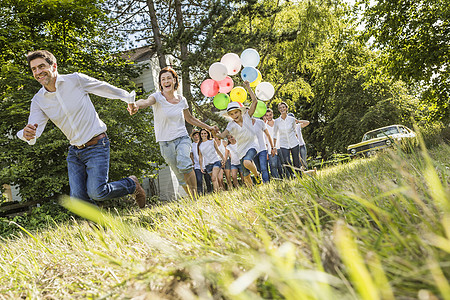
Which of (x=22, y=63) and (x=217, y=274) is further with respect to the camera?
(x=22, y=63)

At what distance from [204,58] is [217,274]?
13.5 metres

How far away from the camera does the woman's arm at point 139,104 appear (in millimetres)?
4426

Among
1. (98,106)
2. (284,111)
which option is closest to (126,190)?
(284,111)

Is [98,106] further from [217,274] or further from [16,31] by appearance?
[217,274]

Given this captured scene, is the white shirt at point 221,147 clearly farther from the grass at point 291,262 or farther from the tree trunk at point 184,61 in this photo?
the grass at point 291,262

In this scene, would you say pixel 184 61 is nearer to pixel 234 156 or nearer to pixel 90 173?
pixel 234 156

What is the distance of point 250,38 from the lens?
1523 centimetres

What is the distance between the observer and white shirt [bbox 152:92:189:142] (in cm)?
551

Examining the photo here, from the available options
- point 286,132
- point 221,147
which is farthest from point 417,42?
point 221,147

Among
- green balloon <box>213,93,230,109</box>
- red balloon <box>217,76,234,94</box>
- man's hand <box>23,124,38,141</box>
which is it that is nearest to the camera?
man's hand <box>23,124,38,141</box>

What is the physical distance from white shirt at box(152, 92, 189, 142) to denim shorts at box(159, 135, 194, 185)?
0.08 m

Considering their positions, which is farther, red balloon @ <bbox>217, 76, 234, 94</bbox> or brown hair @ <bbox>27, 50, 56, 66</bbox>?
red balloon @ <bbox>217, 76, 234, 94</bbox>

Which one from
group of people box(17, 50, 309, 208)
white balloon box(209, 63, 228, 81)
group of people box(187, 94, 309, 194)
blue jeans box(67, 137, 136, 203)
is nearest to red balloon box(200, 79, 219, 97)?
white balloon box(209, 63, 228, 81)

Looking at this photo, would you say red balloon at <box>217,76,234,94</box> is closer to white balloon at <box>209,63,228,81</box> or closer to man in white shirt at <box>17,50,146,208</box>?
white balloon at <box>209,63,228,81</box>
